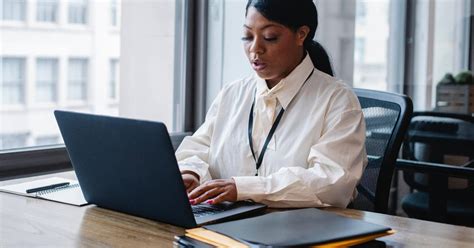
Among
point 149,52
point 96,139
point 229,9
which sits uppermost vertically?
point 229,9

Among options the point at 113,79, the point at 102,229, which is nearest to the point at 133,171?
the point at 102,229

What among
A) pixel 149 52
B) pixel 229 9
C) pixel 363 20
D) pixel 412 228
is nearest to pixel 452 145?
pixel 363 20

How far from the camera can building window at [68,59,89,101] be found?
2.41m

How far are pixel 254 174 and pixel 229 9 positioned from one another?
1378 millimetres

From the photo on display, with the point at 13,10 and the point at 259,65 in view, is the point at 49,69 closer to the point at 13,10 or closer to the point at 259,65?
the point at 13,10

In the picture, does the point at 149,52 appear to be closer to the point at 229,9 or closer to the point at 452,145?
the point at 229,9

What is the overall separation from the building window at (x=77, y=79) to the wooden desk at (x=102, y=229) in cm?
95

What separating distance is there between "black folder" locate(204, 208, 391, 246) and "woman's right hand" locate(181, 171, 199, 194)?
401 mm

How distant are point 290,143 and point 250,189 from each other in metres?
0.28

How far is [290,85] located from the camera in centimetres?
182

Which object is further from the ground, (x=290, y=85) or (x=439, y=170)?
(x=290, y=85)

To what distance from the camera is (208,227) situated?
1199 mm

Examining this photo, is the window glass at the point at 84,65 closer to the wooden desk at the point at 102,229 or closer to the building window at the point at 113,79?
the building window at the point at 113,79

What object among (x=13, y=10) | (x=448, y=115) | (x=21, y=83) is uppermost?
(x=13, y=10)
